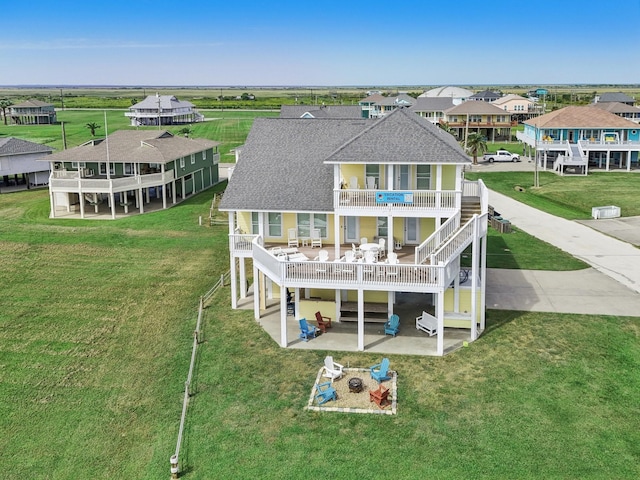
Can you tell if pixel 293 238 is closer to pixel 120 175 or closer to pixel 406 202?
pixel 406 202

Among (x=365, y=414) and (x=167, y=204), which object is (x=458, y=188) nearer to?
(x=365, y=414)

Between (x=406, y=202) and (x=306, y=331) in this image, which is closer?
(x=306, y=331)

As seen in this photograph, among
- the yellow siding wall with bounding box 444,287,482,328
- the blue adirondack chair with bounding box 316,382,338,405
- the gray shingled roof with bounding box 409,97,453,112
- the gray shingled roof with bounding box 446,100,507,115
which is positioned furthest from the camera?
the gray shingled roof with bounding box 409,97,453,112

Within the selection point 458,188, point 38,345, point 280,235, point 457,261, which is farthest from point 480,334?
point 38,345

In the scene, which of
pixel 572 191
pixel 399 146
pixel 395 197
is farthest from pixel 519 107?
pixel 395 197

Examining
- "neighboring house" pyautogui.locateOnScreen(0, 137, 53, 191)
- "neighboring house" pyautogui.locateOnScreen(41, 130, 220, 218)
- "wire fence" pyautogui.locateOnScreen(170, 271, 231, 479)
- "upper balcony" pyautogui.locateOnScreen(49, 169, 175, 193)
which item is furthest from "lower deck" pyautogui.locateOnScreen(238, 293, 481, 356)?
"neighboring house" pyautogui.locateOnScreen(0, 137, 53, 191)

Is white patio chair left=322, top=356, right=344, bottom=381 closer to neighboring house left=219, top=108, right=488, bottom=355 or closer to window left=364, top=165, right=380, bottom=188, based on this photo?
neighboring house left=219, top=108, right=488, bottom=355
